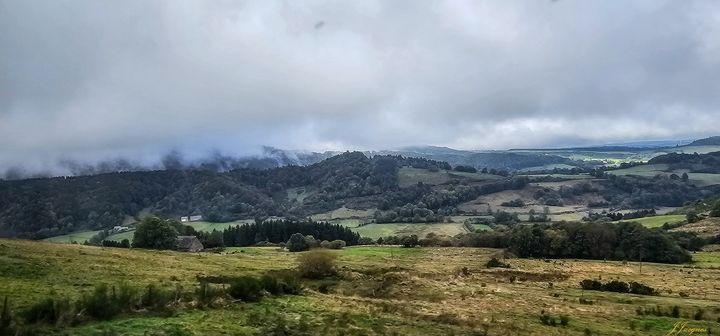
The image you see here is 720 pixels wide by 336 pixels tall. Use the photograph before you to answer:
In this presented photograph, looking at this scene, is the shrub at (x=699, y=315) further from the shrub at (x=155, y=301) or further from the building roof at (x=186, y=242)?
the building roof at (x=186, y=242)

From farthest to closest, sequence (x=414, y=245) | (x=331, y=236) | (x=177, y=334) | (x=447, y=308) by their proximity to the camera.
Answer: (x=331, y=236) → (x=414, y=245) → (x=447, y=308) → (x=177, y=334)

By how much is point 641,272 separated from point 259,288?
230 ft

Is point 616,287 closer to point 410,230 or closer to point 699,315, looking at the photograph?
point 699,315

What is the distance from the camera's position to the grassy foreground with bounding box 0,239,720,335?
2919 centimetres

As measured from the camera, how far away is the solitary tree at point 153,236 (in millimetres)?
98375

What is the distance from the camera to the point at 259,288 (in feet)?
125

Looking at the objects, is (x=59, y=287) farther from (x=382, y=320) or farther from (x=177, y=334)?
(x=382, y=320)

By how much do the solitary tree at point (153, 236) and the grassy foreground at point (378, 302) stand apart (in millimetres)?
40096

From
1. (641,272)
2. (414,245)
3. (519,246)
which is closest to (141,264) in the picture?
(641,272)

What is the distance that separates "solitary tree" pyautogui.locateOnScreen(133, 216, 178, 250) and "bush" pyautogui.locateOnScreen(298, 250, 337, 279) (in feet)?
161

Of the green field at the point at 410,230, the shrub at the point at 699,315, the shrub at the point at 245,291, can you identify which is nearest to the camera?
the shrub at the point at 245,291

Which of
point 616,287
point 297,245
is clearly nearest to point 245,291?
point 616,287
